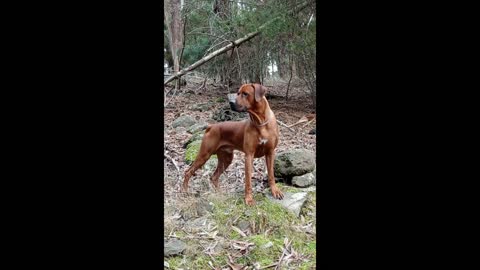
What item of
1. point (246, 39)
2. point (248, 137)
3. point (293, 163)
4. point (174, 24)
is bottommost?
point (293, 163)

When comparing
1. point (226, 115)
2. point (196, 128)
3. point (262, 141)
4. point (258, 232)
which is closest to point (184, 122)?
point (196, 128)

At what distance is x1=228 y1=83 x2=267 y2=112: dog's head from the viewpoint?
1500 mm

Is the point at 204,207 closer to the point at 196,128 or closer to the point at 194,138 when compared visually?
the point at 194,138

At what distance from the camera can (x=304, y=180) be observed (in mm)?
1840

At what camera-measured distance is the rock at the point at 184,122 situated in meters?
2.74

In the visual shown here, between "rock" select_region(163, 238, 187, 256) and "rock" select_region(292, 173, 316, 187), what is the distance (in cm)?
71

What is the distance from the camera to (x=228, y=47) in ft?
6.99

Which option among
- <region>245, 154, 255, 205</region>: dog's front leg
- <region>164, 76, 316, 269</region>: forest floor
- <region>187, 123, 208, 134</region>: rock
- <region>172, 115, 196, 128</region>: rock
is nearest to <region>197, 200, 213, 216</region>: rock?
<region>164, 76, 316, 269</region>: forest floor

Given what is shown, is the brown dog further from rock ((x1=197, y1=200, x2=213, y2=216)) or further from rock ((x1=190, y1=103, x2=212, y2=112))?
rock ((x1=190, y1=103, x2=212, y2=112))

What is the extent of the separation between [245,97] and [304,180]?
1.74ft
